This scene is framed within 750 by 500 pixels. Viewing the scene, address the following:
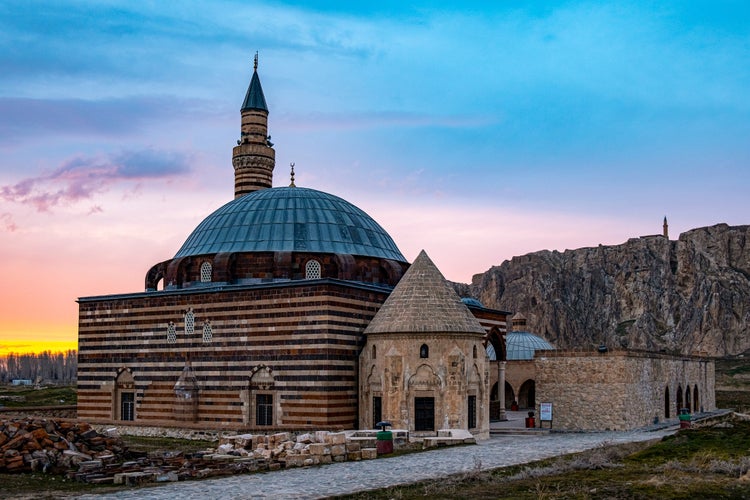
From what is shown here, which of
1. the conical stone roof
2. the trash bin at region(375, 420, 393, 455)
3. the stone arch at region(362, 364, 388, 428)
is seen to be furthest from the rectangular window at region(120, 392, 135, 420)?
the trash bin at region(375, 420, 393, 455)

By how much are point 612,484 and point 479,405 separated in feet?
47.5

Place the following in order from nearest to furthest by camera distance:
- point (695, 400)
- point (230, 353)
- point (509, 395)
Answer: point (230, 353) < point (695, 400) < point (509, 395)

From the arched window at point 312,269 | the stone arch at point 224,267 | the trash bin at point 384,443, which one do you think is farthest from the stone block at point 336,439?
the stone arch at point 224,267

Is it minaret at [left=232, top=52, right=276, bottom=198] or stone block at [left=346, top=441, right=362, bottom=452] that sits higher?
minaret at [left=232, top=52, right=276, bottom=198]

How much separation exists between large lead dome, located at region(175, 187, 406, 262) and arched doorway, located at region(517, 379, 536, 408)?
16.1 meters

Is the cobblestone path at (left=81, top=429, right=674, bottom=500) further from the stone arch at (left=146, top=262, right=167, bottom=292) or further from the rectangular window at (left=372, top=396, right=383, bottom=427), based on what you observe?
the stone arch at (left=146, top=262, right=167, bottom=292)

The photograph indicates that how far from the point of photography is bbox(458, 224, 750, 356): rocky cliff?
170875 mm

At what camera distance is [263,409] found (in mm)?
35125

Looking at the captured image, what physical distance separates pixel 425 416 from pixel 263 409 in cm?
692

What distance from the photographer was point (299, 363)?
34.1m

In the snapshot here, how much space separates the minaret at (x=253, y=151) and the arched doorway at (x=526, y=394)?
20.8m

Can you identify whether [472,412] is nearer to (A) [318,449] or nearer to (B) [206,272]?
(A) [318,449]

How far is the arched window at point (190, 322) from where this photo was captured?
37.1 metres

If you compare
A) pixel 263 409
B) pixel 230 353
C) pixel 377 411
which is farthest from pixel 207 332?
pixel 377 411
